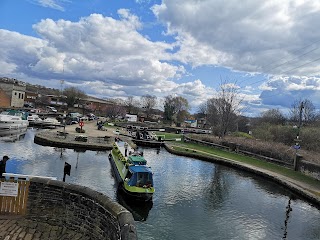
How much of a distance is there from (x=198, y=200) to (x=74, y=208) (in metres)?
11.5

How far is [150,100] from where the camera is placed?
155 meters

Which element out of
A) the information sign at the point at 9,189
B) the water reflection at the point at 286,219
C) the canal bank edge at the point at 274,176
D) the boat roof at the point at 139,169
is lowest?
the water reflection at the point at 286,219

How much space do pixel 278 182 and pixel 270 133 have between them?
25.3 metres

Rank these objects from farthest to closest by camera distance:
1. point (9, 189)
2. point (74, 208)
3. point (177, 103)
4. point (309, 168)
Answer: point (177, 103)
point (309, 168)
point (9, 189)
point (74, 208)

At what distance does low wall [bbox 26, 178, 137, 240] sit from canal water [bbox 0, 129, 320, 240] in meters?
5.00

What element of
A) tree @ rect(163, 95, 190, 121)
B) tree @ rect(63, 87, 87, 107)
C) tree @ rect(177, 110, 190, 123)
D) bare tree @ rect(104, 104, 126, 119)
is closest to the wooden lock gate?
bare tree @ rect(104, 104, 126, 119)

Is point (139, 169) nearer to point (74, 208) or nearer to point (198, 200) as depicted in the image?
point (198, 200)

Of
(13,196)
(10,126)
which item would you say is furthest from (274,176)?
(10,126)

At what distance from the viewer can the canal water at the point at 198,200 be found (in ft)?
51.8

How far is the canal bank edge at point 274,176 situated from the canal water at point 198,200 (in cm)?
56

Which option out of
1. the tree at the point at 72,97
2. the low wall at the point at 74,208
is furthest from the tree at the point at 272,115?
the low wall at the point at 74,208

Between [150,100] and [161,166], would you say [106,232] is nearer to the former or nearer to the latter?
[161,166]

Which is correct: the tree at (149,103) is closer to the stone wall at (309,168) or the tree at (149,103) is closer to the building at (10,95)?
the building at (10,95)

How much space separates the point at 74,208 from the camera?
33.9ft
